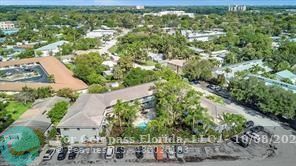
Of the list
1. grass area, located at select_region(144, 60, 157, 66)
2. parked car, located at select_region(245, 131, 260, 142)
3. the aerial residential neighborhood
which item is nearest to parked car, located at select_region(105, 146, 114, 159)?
the aerial residential neighborhood

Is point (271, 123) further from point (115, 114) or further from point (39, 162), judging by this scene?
point (39, 162)

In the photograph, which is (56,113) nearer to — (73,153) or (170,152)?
(73,153)

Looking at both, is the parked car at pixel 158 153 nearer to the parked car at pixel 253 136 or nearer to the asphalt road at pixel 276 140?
the asphalt road at pixel 276 140

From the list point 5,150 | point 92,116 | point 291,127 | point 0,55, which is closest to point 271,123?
point 291,127

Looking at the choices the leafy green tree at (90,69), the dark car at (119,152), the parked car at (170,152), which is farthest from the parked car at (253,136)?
the leafy green tree at (90,69)

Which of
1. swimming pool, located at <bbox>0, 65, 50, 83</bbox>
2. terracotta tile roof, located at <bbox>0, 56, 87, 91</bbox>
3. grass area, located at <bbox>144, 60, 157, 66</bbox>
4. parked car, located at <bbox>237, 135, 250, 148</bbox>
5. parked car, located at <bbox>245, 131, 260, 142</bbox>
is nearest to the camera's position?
parked car, located at <bbox>237, 135, 250, 148</bbox>

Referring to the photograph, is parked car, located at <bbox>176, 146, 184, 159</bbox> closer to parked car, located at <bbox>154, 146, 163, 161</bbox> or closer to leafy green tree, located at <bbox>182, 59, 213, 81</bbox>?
parked car, located at <bbox>154, 146, 163, 161</bbox>

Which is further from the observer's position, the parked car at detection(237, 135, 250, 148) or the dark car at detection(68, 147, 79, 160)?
the parked car at detection(237, 135, 250, 148)

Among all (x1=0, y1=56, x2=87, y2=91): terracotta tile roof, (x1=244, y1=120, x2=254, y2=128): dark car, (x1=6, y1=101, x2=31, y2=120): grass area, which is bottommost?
(x1=244, y1=120, x2=254, y2=128): dark car
